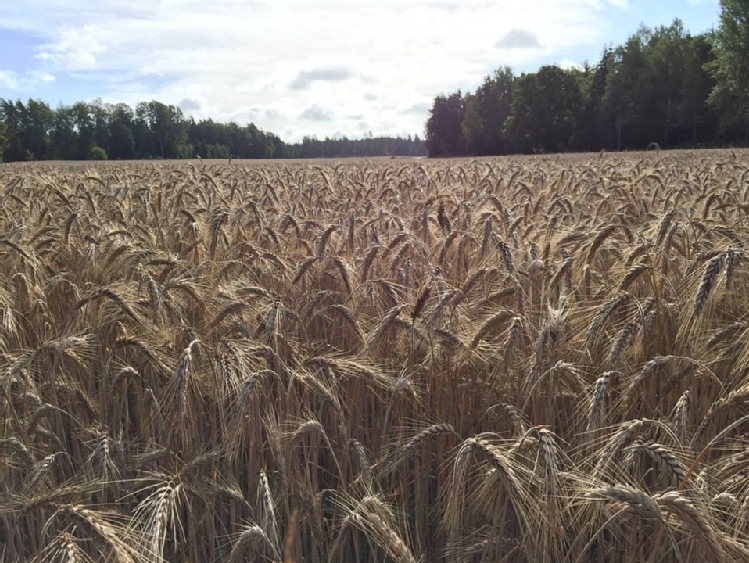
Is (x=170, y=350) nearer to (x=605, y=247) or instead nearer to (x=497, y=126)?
(x=605, y=247)

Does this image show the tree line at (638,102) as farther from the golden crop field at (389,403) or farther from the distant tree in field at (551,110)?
the golden crop field at (389,403)

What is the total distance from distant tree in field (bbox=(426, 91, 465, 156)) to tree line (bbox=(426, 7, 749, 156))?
15.4 meters

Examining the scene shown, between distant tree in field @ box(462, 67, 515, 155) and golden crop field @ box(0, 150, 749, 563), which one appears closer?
golden crop field @ box(0, 150, 749, 563)

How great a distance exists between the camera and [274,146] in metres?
153

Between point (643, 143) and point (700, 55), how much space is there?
12.8 metres

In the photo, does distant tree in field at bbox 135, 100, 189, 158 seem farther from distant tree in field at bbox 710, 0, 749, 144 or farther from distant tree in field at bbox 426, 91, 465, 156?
distant tree in field at bbox 710, 0, 749, 144

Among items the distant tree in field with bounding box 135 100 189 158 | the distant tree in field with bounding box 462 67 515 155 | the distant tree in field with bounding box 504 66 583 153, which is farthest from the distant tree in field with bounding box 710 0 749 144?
the distant tree in field with bounding box 135 100 189 158

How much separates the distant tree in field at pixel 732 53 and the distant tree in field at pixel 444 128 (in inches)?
1791

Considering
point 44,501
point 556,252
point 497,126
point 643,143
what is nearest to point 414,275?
point 556,252

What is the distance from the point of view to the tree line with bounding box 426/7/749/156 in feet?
195

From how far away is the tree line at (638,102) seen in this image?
59344mm

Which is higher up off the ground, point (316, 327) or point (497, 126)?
point (497, 126)

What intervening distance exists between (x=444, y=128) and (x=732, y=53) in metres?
50.0

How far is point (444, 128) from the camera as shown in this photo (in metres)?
96.1
